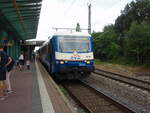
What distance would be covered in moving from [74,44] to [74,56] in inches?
30.3

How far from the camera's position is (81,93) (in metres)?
9.93

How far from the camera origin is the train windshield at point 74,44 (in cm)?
1180

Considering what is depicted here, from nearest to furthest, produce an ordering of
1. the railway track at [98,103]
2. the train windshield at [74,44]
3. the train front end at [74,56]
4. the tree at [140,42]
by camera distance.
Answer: the railway track at [98,103] < the train front end at [74,56] < the train windshield at [74,44] < the tree at [140,42]

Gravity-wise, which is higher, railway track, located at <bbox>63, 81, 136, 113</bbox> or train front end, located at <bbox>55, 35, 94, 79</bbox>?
train front end, located at <bbox>55, 35, 94, 79</bbox>

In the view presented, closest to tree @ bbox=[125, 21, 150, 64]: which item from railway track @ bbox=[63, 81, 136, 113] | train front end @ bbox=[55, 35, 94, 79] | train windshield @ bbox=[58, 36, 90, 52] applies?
train windshield @ bbox=[58, 36, 90, 52]

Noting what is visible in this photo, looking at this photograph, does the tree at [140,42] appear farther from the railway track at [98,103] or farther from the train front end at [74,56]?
the railway track at [98,103]

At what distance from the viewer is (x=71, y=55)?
11.6m

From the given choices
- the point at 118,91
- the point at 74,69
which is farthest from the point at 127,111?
the point at 74,69

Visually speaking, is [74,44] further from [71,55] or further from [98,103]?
[98,103]

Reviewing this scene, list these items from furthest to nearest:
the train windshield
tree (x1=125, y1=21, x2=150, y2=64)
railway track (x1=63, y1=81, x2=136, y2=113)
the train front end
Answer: tree (x1=125, y1=21, x2=150, y2=64)
the train windshield
the train front end
railway track (x1=63, y1=81, x2=136, y2=113)

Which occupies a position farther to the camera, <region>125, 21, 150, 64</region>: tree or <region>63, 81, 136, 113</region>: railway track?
<region>125, 21, 150, 64</region>: tree

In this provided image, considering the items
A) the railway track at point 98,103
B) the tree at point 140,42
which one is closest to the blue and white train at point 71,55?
the railway track at point 98,103

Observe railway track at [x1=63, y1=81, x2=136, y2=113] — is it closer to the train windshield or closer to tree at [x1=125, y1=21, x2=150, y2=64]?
the train windshield

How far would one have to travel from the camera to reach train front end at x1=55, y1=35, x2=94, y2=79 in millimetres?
11375
